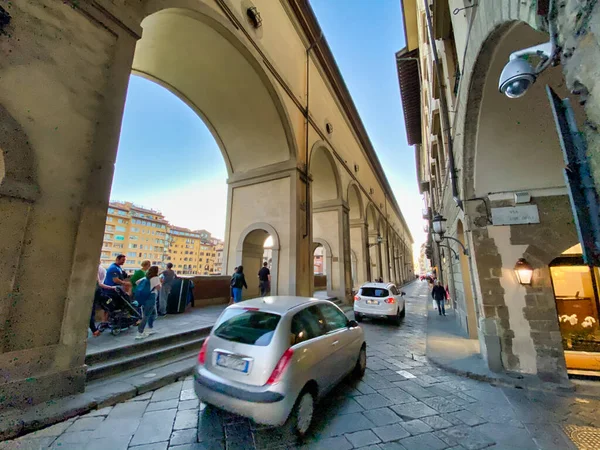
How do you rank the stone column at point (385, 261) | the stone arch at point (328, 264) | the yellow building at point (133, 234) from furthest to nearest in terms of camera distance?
the yellow building at point (133, 234), the stone column at point (385, 261), the stone arch at point (328, 264)

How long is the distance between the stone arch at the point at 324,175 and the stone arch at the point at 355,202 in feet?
8.15

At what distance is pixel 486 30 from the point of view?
3.02 m

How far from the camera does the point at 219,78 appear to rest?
27.4 feet

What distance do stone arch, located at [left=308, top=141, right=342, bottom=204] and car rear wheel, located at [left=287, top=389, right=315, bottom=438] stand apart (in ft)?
35.0

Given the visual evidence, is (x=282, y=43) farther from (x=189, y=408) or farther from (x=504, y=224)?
(x=189, y=408)

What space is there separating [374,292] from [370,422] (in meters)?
6.62

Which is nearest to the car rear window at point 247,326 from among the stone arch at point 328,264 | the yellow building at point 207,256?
the stone arch at point 328,264

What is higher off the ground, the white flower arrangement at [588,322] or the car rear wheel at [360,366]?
the white flower arrangement at [588,322]

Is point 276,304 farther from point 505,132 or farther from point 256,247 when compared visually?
point 256,247

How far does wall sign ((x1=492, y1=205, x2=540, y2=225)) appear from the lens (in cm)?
467

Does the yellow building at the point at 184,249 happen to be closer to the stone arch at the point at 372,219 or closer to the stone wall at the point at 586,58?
the stone arch at the point at 372,219

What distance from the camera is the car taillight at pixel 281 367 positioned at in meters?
2.53

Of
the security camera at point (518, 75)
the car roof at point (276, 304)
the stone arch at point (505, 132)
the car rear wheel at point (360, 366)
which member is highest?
the stone arch at point (505, 132)

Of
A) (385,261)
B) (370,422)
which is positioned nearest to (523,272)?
(370,422)
